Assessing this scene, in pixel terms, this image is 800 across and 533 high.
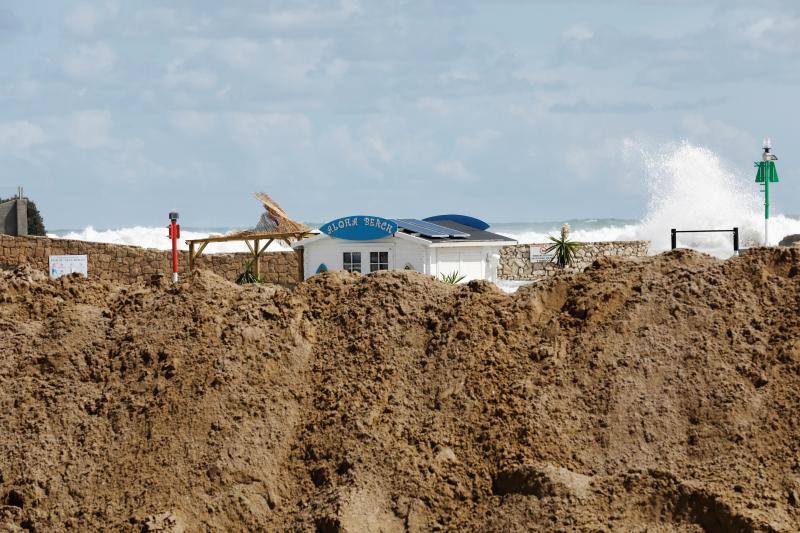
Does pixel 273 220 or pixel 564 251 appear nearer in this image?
pixel 273 220

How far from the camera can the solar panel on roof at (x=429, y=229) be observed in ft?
78.2

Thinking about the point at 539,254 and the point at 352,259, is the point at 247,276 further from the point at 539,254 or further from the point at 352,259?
the point at 539,254

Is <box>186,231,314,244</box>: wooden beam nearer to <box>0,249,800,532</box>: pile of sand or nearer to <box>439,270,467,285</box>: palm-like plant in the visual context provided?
<box>439,270,467,285</box>: palm-like plant

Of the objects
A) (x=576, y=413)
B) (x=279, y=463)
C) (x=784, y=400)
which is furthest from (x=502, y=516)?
(x=784, y=400)

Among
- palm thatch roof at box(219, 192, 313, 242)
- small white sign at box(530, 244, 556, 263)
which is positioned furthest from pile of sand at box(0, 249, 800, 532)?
small white sign at box(530, 244, 556, 263)

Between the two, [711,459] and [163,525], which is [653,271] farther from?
[163,525]

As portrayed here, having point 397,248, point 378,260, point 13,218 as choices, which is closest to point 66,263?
point 13,218

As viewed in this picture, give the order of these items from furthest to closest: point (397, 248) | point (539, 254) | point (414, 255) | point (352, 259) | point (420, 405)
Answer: point (539, 254), point (352, 259), point (397, 248), point (414, 255), point (420, 405)

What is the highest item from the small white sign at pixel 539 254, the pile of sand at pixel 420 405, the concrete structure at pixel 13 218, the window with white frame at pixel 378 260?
the concrete structure at pixel 13 218

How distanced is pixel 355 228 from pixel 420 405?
16.7m

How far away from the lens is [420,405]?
7.53 metres

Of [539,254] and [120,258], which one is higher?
[539,254]

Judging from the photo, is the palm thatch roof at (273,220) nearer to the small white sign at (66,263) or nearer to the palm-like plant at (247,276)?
the palm-like plant at (247,276)

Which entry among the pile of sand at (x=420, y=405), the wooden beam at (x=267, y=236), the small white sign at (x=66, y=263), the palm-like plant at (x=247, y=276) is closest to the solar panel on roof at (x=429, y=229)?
the wooden beam at (x=267, y=236)
